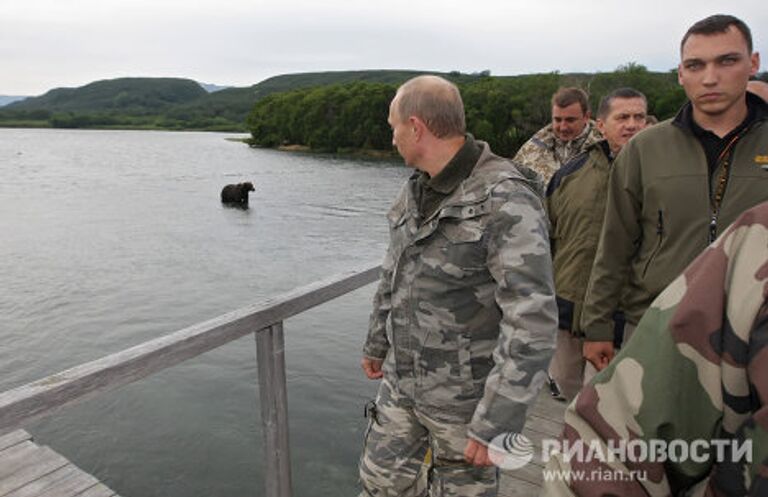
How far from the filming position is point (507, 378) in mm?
2049

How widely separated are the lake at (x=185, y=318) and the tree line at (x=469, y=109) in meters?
41.5

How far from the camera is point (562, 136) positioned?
15.0 feet

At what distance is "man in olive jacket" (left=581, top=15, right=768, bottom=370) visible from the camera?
7.63ft

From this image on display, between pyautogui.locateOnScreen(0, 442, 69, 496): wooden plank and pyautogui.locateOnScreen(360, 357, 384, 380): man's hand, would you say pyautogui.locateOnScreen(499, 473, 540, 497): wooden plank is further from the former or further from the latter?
pyautogui.locateOnScreen(0, 442, 69, 496): wooden plank

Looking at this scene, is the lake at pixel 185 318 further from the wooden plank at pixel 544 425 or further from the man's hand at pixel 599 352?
the wooden plank at pixel 544 425

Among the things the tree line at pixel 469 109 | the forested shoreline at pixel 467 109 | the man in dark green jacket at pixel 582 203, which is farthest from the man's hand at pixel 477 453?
the tree line at pixel 469 109

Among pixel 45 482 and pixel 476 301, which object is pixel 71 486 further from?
pixel 476 301

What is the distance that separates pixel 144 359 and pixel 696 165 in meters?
2.29

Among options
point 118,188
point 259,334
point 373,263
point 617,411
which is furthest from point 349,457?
point 118,188

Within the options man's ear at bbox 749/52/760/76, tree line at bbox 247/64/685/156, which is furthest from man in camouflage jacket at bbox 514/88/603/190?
tree line at bbox 247/64/685/156

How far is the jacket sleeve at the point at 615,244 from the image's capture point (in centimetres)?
263

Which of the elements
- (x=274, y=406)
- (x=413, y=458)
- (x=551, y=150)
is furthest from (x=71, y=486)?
(x=551, y=150)

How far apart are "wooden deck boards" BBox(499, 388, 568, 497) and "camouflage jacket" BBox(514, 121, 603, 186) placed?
176 centimetres

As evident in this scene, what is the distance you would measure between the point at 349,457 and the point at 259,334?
612cm
